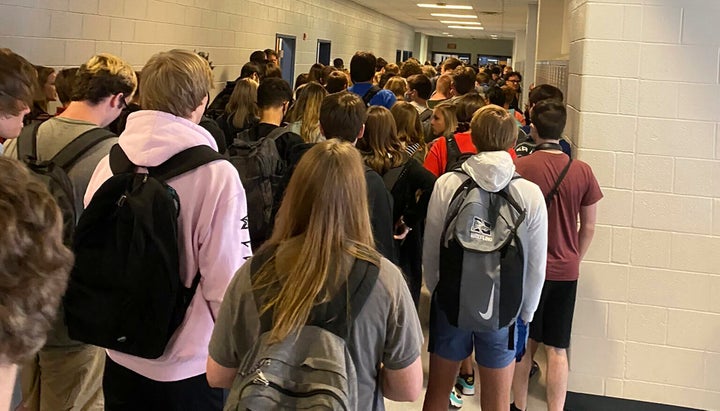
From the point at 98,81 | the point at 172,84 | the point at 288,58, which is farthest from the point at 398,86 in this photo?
the point at 288,58

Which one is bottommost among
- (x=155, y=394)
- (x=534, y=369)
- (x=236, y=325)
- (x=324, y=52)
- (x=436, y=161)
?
(x=534, y=369)

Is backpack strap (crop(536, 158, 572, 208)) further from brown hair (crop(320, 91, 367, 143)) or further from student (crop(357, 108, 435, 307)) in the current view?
brown hair (crop(320, 91, 367, 143))

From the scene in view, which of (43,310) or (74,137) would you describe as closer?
(43,310)

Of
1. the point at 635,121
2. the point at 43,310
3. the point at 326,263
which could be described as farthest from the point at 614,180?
the point at 43,310

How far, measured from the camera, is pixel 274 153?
10.6 feet

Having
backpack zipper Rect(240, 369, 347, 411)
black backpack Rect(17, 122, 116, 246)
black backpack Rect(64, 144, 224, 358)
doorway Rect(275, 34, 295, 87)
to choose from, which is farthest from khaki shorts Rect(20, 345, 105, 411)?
doorway Rect(275, 34, 295, 87)

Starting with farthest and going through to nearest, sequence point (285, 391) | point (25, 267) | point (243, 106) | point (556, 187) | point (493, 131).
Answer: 1. point (243, 106)
2. point (556, 187)
3. point (493, 131)
4. point (285, 391)
5. point (25, 267)

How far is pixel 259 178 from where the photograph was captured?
3.15 metres

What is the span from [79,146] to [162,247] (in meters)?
0.82

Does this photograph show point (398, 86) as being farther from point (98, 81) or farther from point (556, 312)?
point (98, 81)

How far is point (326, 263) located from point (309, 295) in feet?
0.26

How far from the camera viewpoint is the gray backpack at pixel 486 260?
2.53 m

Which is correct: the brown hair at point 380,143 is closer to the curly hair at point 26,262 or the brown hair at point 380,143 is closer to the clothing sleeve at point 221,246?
the clothing sleeve at point 221,246

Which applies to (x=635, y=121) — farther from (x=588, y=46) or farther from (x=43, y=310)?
(x=43, y=310)
